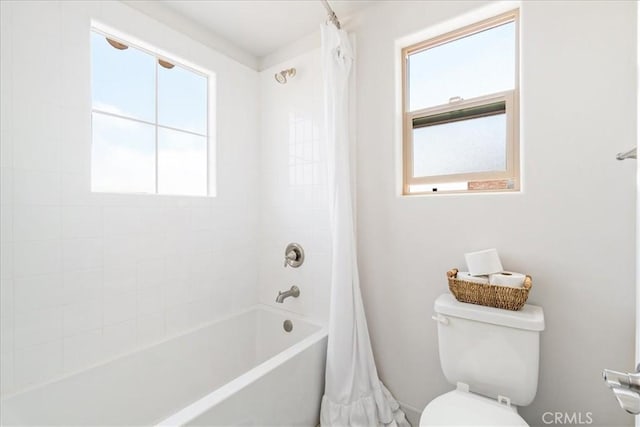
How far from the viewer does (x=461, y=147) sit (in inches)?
64.2

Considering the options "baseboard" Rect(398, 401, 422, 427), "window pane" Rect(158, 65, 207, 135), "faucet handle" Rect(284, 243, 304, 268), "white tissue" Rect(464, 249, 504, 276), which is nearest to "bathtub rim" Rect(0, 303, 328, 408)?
"faucet handle" Rect(284, 243, 304, 268)

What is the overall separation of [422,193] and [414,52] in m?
0.86

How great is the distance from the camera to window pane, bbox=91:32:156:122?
5.22ft

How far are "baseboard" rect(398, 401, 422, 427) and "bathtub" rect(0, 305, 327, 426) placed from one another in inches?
19.2

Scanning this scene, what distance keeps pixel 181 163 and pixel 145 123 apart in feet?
1.03

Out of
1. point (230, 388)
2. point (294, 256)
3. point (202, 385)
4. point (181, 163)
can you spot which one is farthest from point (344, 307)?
point (181, 163)

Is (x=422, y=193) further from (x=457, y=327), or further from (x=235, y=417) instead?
(x=235, y=417)

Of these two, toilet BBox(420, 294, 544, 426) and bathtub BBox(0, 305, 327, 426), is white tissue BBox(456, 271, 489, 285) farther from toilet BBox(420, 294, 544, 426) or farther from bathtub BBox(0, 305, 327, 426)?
bathtub BBox(0, 305, 327, 426)

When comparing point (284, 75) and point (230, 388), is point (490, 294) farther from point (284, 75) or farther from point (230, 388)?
point (284, 75)

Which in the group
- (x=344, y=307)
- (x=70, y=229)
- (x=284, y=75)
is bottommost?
(x=344, y=307)

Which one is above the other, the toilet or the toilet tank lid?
the toilet tank lid

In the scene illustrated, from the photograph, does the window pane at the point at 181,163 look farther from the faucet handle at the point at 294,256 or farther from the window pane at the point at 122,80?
the faucet handle at the point at 294,256

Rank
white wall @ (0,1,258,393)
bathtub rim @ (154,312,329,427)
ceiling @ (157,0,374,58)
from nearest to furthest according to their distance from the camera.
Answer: bathtub rim @ (154,312,329,427) < white wall @ (0,1,258,393) < ceiling @ (157,0,374,58)

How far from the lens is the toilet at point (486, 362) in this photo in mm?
1162
